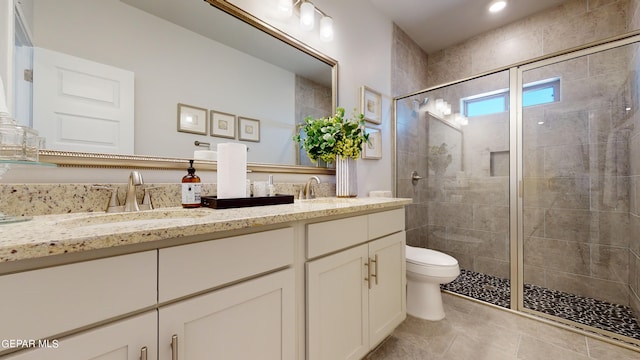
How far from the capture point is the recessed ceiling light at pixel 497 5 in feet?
7.45

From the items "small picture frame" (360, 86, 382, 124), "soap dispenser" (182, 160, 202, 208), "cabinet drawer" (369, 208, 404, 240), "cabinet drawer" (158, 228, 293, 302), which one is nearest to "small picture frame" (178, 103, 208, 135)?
"soap dispenser" (182, 160, 202, 208)

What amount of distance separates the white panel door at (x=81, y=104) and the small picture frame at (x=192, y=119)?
0.19 meters

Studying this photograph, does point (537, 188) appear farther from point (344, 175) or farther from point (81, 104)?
point (81, 104)

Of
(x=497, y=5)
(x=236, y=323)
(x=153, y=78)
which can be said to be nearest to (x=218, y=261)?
(x=236, y=323)

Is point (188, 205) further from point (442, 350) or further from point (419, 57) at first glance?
point (419, 57)

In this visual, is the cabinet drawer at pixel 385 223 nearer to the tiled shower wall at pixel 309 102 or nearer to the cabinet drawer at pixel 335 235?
the cabinet drawer at pixel 335 235

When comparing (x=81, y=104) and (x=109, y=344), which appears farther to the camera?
(x=81, y=104)

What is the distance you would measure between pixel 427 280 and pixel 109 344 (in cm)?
178

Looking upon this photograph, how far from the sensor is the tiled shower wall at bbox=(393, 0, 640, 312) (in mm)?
1889

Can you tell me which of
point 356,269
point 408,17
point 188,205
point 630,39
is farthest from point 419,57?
point 188,205

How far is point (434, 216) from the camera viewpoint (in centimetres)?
275

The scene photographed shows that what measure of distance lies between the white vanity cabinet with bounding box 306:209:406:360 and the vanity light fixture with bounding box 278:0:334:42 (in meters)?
1.33

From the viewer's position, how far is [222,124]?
134 cm

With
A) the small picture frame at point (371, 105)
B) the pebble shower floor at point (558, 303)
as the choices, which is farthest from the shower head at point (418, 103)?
the pebble shower floor at point (558, 303)
